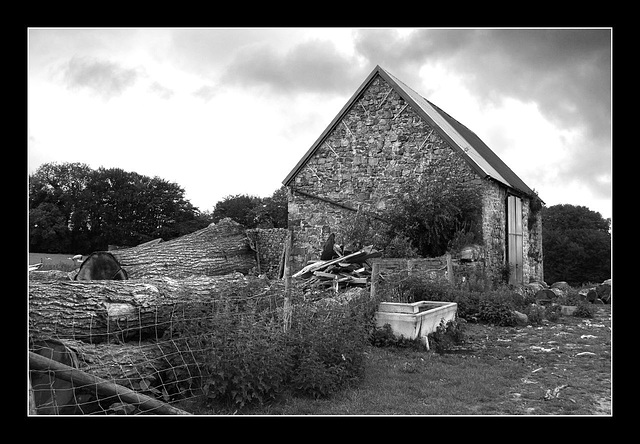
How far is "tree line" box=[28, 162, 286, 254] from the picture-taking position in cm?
3241

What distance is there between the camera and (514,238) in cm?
1902

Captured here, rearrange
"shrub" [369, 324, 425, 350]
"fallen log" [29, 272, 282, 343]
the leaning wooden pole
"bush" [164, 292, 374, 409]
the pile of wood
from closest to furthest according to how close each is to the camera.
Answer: the leaning wooden pole → "bush" [164, 292, 374, 409] → "fallen log" [29, 272, 282, 343] → "shrub" [369, 324, 425, 350] → the pile of wood

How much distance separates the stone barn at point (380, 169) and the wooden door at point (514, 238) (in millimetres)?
35

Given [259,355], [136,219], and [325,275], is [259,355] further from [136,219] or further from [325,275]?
[136,219]

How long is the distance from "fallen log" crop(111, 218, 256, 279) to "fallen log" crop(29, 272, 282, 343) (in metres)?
3.91

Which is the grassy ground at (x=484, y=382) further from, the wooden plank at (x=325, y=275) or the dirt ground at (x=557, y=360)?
the wooden plank at (x=325, y=275)

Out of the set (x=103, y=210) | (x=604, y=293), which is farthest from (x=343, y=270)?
(x=103, y=210)

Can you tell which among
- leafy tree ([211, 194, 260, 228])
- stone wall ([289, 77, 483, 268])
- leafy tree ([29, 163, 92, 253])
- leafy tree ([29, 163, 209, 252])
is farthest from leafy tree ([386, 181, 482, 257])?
leafy tree ([211, 194, 260, 228])

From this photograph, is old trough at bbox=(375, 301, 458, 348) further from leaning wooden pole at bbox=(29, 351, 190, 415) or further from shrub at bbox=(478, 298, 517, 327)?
leaning wooden pole at bbox=(29, 351, 190, 415)

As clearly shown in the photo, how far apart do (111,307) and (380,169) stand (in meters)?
12.9

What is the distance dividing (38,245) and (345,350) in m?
29.7
